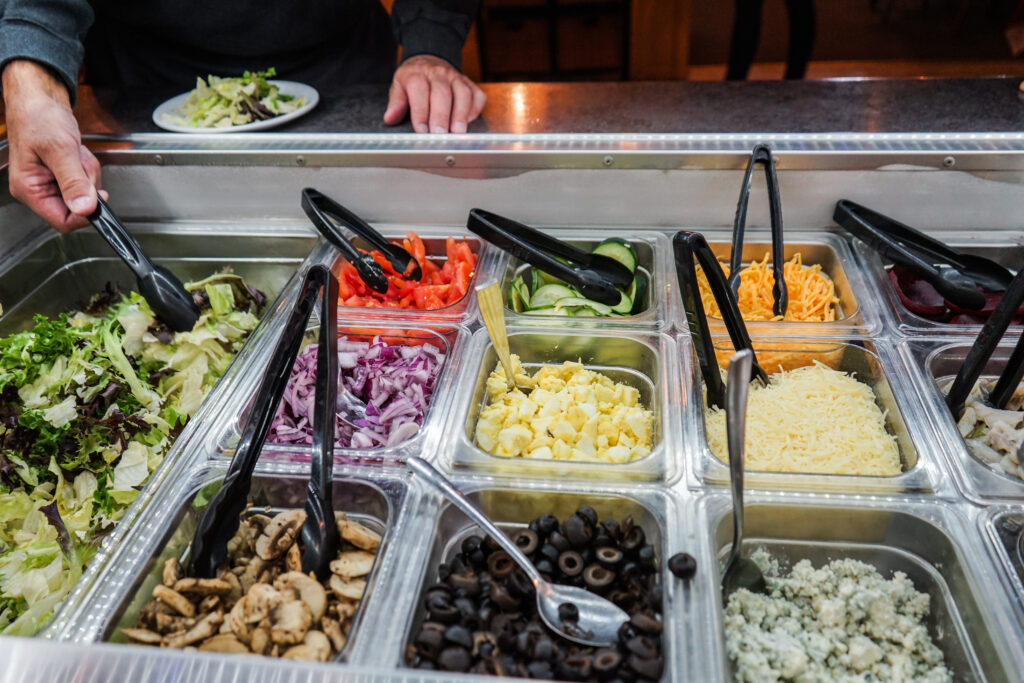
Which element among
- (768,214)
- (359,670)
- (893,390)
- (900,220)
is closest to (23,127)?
(359,670)

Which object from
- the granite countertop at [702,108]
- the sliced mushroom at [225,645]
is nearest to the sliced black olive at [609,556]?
the sliced mushroom at [225,645]

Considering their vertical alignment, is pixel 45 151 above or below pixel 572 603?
above

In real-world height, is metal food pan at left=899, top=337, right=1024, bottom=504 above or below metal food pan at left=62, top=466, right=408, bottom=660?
above

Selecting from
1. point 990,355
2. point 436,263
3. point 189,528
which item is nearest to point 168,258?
point 436,263

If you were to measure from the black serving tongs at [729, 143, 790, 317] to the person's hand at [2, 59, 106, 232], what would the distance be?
6.42 ft

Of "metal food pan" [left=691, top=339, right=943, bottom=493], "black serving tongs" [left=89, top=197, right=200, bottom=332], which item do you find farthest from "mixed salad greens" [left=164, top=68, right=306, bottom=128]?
"metal food pan" [left=691, top=339, right=943, bottom=493]

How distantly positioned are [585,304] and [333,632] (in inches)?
48.8

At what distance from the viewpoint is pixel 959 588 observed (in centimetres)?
138

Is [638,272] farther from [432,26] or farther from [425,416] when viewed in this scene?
[432,26]

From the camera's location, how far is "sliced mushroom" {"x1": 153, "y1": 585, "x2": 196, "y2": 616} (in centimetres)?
130

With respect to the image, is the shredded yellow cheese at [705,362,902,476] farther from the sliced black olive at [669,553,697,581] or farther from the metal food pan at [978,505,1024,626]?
the sliced black olive at [669,553,697,581]

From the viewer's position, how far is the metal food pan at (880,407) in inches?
59.5

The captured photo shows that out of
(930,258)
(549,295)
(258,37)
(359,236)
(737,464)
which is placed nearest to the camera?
(737,464)

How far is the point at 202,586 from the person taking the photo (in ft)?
4.38
